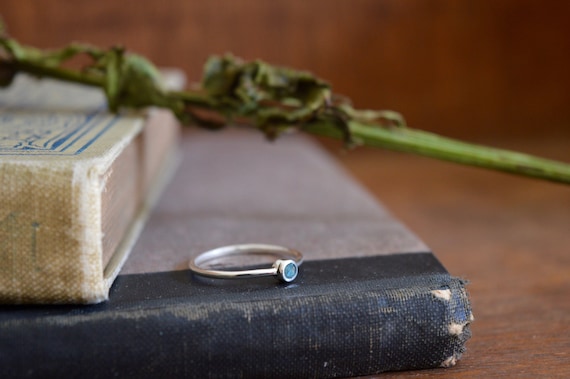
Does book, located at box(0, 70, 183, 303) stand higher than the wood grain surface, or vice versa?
the wood grain surface

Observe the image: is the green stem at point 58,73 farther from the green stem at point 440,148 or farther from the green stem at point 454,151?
the green stem at point 454,151

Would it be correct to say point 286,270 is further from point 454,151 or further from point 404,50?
point 404,50

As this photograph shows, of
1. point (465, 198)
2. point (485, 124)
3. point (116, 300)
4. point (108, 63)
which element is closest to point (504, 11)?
point (485, 124)

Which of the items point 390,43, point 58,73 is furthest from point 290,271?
point 390,43

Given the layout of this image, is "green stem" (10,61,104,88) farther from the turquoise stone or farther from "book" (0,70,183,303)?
the turquoise stone

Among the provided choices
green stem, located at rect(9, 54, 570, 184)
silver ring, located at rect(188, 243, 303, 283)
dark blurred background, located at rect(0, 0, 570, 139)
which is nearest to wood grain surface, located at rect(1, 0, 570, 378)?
dark blurred background, located at rect(0, 0, 570, 139)

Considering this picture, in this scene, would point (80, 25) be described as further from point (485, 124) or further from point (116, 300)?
point (116, 300)
